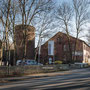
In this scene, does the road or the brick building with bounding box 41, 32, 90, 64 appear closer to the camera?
the road

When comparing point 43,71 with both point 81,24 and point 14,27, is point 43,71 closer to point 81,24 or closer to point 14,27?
point 14,27

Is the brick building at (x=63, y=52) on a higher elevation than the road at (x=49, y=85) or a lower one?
higher

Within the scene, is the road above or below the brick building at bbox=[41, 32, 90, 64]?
below

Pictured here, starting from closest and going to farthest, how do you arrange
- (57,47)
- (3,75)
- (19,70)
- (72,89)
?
(72,89) < (3,75) < (19,70) < (57,47)

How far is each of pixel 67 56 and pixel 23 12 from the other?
31739mm

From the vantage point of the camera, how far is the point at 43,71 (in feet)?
80.9

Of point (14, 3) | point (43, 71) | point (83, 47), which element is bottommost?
point (43, 71)

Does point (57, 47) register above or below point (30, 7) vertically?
below

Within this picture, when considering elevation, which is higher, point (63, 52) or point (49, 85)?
point (63, 52)

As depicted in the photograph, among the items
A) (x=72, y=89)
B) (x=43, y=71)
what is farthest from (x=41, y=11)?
(x=72, y=89)

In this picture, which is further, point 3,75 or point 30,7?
point 30,7

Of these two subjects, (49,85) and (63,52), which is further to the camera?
(63,52)

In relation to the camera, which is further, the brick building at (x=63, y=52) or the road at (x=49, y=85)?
the brick building at (x=63, y=52)

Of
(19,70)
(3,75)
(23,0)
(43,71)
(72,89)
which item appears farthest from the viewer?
(43,71)
